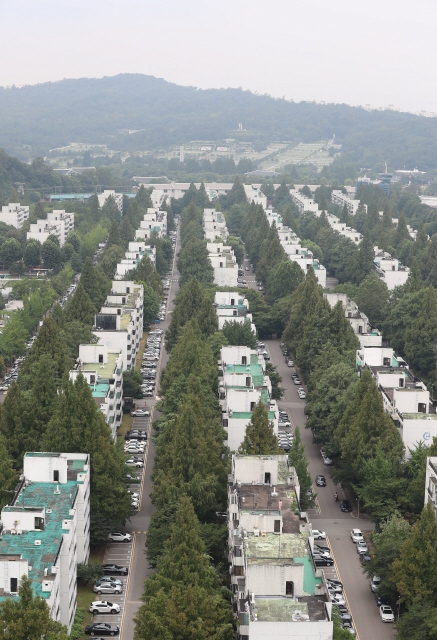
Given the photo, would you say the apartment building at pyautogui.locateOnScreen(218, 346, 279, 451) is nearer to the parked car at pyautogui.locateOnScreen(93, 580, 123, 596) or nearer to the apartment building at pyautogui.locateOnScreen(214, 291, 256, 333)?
the apartment building at pyautogui.locateOnScreen(214, 291, 256, 333)

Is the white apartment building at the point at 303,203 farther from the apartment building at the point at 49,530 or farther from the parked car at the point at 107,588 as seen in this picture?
the parked car at the point at 107,588

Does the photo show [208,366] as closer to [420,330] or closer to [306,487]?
[306,487]

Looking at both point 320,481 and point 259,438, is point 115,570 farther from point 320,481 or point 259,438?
point 320,481

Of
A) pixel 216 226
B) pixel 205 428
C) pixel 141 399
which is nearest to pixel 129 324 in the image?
pixel 141 399

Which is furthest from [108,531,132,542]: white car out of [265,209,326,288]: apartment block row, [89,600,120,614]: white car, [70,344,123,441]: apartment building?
[265,209,326,288]: apartment block row

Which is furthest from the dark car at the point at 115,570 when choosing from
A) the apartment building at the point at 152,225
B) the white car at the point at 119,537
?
the apartment building at the point at 152,225

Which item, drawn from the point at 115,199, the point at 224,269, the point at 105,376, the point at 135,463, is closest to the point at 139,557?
the point at 135,463
